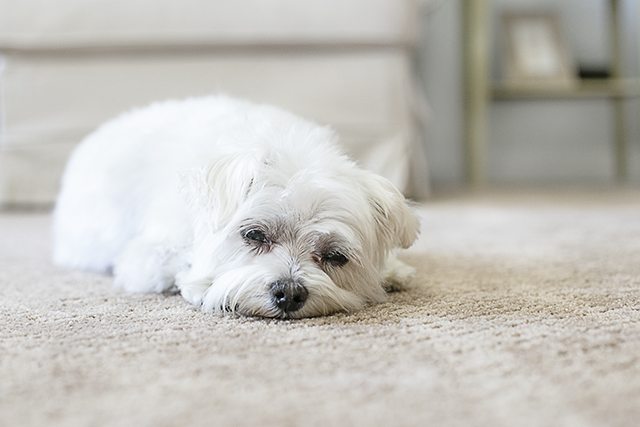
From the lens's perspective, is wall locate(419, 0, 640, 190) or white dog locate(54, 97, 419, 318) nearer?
white dog locate(54, 97, 419, 318)

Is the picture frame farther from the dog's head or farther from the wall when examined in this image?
the dog's head

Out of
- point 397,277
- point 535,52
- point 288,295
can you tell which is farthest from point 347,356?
point 535,52

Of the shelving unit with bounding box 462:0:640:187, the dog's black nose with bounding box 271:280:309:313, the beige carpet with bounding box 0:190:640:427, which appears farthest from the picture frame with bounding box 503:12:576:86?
the dog's black nose with bounding box 271:280:309:313

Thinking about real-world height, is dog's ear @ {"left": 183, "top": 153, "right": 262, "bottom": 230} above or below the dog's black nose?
above

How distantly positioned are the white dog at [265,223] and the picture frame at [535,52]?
2.70m

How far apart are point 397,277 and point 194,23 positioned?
1.55 meters

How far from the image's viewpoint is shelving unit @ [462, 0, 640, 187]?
367 cm

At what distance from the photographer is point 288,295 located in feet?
3.87

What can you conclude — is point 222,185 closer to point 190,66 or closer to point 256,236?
point 256,236

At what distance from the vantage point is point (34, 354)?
0.97m

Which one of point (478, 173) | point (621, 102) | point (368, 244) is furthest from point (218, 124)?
point (621, 102)

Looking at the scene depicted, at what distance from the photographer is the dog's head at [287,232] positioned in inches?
47.3

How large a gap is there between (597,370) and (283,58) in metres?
2.03

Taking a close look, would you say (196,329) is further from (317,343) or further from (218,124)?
(218,124)
